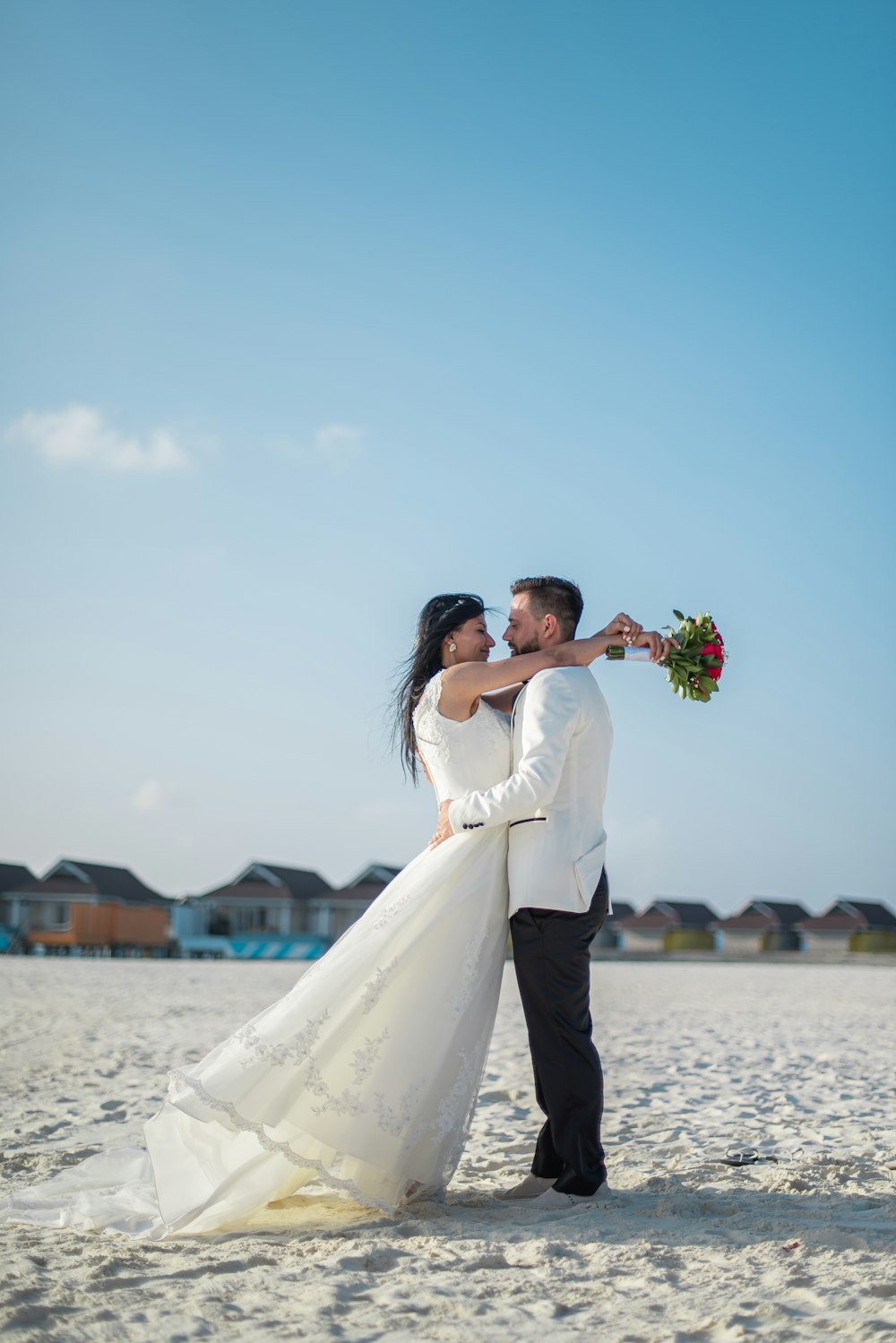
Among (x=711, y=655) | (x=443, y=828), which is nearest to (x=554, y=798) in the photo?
(x=443, y=828)

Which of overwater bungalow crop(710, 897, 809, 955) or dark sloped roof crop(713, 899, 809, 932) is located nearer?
overwater bungalow crop(710, 897, 809, 955)

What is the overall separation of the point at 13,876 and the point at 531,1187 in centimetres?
5850

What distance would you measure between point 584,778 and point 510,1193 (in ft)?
4.74

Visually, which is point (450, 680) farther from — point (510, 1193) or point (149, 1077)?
point (149, 1077)

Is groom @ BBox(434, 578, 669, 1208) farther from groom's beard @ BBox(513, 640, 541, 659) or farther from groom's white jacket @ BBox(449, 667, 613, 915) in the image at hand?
groom's beard @ BBox(513, 640, 541, 659)

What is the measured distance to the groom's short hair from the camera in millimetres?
4199

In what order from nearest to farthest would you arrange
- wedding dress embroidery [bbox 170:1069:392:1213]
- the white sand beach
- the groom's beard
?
the white sand beach, wedding dress embroidery [bbox 170:1069:392:1213], the groom's beard

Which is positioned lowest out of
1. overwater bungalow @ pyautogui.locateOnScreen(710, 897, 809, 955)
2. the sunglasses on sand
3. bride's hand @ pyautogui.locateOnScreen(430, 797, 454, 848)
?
overwater bungalow @ pyautogui.locateOnScreen(710, 897, 809, 955)

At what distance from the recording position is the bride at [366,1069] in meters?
3.51

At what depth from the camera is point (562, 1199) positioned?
147 inches

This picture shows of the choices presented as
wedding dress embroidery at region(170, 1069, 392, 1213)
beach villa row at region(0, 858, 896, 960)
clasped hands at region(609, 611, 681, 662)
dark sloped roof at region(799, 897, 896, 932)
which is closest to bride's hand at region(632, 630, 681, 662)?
clasped hands at region(609, 611, 681, 662)

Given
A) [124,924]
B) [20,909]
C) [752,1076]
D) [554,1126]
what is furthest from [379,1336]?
[20,909]

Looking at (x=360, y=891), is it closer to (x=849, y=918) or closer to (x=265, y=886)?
(x=265, y=886)

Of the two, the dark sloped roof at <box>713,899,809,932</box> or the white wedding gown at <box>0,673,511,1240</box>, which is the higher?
the white wedding gown at <box>0,673,511,1240</box>
